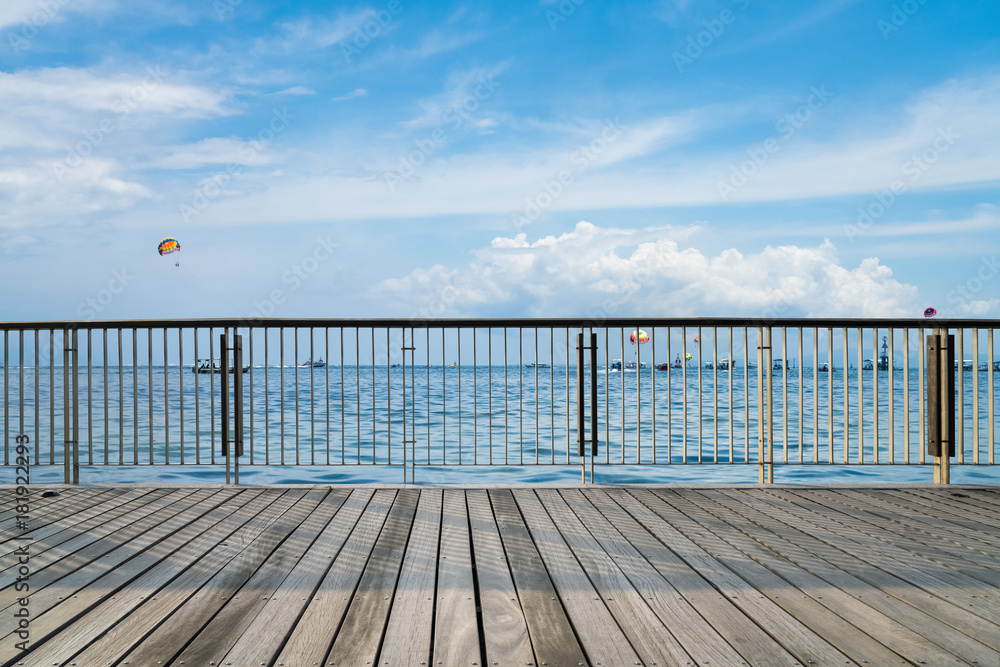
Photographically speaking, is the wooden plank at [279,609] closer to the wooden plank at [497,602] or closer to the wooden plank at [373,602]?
the wooden plank at [373,602]

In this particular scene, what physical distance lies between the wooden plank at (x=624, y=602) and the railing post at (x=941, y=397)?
2.83 m

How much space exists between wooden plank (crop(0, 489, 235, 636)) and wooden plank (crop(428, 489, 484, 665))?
117 centimetres

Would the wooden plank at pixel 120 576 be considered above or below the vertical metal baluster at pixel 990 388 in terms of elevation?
below

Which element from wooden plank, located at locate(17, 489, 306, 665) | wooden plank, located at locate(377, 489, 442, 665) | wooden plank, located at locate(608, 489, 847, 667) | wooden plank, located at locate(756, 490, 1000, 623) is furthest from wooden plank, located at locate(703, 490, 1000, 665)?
wooden plank, located at locate(17, 489, 306, 665)

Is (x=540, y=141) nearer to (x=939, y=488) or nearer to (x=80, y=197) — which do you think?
(x=80, y=197)

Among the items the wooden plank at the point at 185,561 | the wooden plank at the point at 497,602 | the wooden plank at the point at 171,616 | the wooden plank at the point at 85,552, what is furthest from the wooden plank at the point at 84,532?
the wooden plank at the point at 497,602

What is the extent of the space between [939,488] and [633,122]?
11.5 meters

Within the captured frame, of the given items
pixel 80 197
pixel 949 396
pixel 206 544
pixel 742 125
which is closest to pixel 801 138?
pixel 742 125

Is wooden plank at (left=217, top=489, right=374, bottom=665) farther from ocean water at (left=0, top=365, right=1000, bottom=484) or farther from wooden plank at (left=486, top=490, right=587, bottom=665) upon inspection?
A: ocean water at (left=0, top=365, right=1000, bottom=484)

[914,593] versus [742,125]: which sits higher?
[742,125]

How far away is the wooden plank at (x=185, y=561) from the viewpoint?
149 cm

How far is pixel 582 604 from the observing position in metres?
1.71

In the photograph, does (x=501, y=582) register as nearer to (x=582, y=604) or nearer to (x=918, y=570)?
(x=582, y=604)

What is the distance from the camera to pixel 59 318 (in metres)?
3.86
